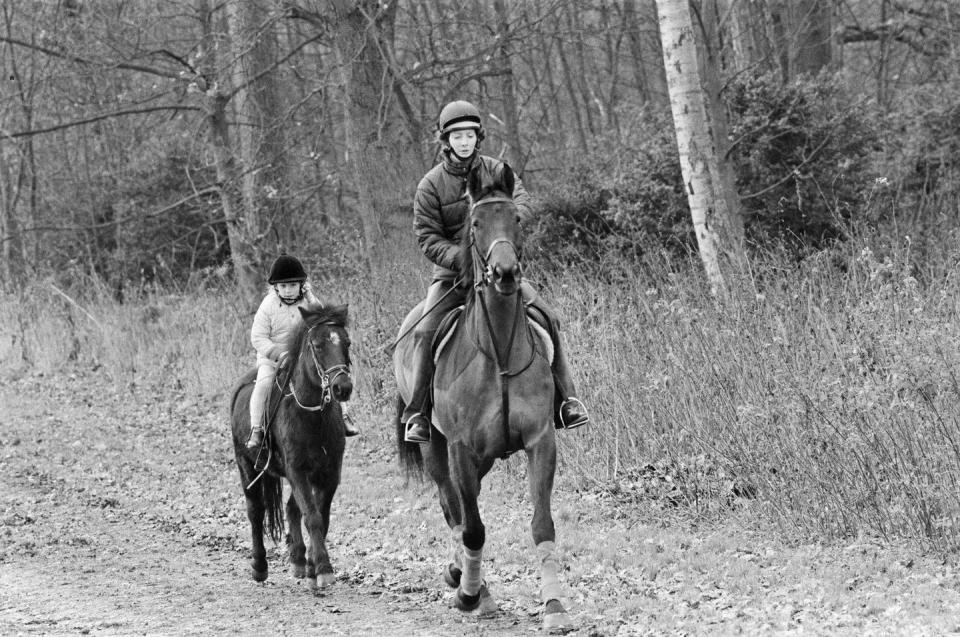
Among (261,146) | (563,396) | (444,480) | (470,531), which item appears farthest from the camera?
(261,146)

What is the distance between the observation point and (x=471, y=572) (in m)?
7.67

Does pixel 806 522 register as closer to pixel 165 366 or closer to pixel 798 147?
pixel 798 147

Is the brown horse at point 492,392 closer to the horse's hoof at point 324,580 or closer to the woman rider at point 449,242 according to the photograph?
the woman rider at point 449,242

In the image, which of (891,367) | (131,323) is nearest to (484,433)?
(891,367)

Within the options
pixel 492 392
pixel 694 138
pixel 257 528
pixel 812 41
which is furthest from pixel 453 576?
pixel 812 41

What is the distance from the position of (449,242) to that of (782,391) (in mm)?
3087

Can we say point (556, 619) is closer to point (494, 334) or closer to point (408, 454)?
point (494, 334)

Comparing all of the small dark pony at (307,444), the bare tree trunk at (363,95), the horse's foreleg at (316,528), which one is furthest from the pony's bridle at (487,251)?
the bare tree trunk at (363,95)

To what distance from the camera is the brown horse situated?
7199 mm

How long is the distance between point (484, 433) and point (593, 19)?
96.3 ft

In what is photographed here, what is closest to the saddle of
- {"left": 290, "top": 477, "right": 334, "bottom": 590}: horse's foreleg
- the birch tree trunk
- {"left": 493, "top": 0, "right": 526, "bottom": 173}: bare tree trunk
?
{"left": 290, "top": 477, "right": 334, "bottom": 590}: horse's foreleg

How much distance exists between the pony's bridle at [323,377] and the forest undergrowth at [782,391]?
3030 millimetres

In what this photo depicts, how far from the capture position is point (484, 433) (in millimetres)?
7586

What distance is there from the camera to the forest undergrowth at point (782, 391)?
817 centimetres
